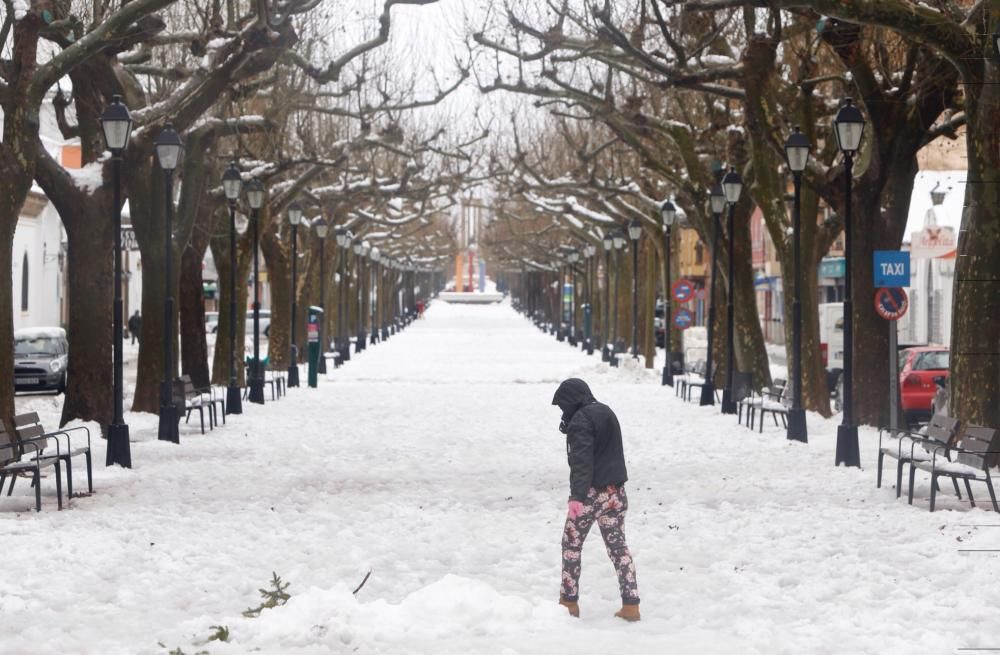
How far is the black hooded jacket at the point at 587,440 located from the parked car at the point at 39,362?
1094 inches

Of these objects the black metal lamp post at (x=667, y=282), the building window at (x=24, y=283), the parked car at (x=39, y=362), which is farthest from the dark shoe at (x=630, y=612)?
the building window at (x=24, y=283)

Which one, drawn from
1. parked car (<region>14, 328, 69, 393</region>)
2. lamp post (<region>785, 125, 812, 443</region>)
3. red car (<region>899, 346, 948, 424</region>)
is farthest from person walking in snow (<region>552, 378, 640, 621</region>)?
parked car (<region>14, 328, 69, 393</region>)

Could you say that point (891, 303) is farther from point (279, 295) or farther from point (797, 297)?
point (279, 295)

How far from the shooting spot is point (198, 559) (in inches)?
477

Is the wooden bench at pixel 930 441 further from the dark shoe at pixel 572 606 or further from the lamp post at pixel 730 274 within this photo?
the lamp post at pixel 730 274

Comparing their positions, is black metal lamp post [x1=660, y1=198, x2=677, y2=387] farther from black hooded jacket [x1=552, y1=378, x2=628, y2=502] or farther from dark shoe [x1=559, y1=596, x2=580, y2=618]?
black hooded jacket [x1=552, y1=378, x2=628, y2=502]

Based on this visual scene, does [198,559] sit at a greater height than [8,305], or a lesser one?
lesser

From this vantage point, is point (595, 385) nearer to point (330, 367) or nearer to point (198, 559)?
point (330, 367)

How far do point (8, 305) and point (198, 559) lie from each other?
685 centimetres

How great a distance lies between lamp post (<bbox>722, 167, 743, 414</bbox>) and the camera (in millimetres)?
27188

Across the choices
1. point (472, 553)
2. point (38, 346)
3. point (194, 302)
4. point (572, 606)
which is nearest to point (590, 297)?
point (38, 346)

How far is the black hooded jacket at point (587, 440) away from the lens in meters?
9.55

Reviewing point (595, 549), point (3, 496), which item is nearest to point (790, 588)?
point (595, 549)

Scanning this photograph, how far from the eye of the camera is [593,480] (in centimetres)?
966
